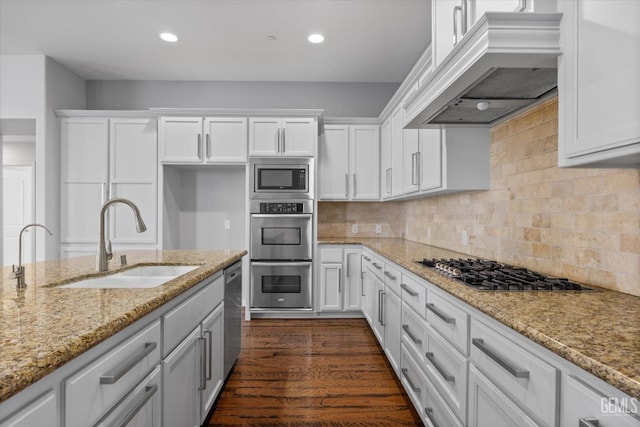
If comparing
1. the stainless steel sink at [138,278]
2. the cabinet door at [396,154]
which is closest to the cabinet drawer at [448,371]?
the stainless steel sink at [138,278]

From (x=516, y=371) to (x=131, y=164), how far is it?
14.1 ft

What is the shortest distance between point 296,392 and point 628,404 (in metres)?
2.05

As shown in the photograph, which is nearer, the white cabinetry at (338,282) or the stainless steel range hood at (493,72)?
the stainless steel range hood at (493,72)

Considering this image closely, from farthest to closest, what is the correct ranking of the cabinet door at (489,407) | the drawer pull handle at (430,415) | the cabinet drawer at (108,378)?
1. the drawer pull handle at (430,415)
2. the cabinet door at (489,407)
3. the cabinet drawer at (108,378)

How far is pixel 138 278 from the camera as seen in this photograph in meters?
2.03

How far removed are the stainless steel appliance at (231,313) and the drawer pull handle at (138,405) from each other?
1136mm

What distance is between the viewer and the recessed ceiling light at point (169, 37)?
11.4ft

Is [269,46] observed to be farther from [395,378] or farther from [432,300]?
[395,378]

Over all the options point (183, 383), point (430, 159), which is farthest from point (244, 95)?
point (183, 383)

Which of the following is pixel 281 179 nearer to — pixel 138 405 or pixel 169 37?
pixel 169 37

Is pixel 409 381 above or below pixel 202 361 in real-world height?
below

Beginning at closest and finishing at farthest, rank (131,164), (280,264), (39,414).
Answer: (39,414) → (280,264) → (131,164)

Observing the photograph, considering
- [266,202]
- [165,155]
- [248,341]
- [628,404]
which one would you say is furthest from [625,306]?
[165,155]

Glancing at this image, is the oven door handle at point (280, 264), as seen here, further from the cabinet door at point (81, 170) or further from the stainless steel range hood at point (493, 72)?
the stainless steel range hood at point (493, 72)
